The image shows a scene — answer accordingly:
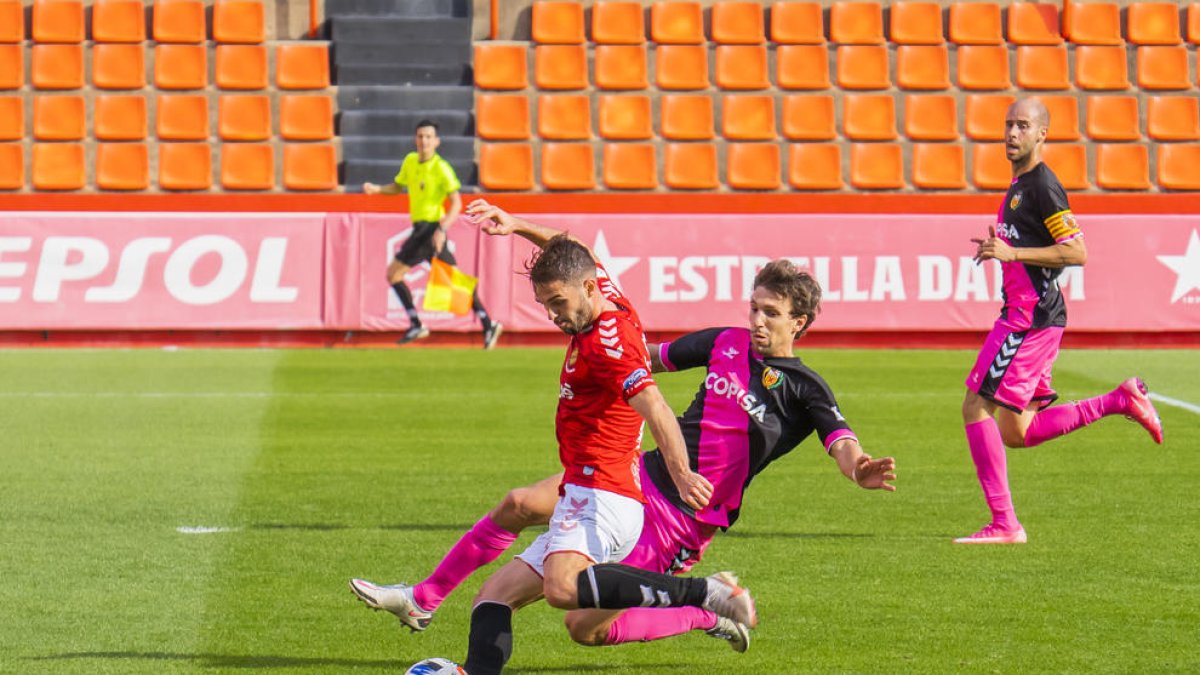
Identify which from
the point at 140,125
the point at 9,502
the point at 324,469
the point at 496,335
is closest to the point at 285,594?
the point at 9,502

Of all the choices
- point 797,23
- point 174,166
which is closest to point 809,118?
point 797,23

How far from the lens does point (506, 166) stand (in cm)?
2219

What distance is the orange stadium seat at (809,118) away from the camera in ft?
75.5

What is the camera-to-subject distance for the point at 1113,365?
1825 centimetres

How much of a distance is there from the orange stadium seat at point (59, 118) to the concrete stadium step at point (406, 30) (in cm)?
335

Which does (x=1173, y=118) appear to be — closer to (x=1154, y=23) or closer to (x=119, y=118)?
(x=1154, y=23)

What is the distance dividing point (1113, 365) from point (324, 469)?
9759 millimetres

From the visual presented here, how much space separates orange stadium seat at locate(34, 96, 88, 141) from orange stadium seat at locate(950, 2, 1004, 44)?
11.2m

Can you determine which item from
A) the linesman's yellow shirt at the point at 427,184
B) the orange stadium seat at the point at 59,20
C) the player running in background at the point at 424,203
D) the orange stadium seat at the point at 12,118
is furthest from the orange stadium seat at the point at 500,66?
the orange stadium seat at the point at 12,118

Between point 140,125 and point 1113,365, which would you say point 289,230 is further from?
point 1113,365

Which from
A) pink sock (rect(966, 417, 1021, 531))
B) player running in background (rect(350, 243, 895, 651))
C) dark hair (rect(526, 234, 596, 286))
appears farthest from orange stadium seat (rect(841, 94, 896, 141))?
dark hair (rect(526, 234, 596, 286))

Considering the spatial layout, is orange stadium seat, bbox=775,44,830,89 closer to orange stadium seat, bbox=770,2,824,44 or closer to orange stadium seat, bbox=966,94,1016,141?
orange stadium seat, bbox=770,2,824,44

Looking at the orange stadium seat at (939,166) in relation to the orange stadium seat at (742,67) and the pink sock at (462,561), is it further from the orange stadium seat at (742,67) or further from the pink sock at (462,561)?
the pink sock at (462,561)

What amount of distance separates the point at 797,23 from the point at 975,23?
2393mm
